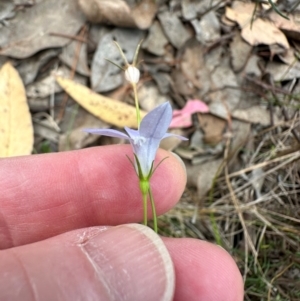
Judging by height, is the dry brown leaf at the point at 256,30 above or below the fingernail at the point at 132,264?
above

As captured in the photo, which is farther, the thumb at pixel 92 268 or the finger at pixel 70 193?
the finger at pixel 70 193

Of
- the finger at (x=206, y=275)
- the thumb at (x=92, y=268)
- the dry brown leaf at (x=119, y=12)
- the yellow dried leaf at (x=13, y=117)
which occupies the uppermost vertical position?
the dry brown leaf at (x=119, y=12)

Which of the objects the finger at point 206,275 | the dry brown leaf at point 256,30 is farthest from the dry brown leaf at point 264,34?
the finger at point 206,275

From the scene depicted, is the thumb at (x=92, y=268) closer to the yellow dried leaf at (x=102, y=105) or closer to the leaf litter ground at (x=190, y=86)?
the leaf litter ground at (x=190, y=86)

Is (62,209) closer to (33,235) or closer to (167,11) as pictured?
(33,235)

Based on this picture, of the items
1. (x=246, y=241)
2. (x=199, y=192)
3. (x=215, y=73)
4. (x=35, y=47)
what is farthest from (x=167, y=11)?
(x=246, y=241)

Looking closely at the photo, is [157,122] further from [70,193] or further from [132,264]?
[70,193]
